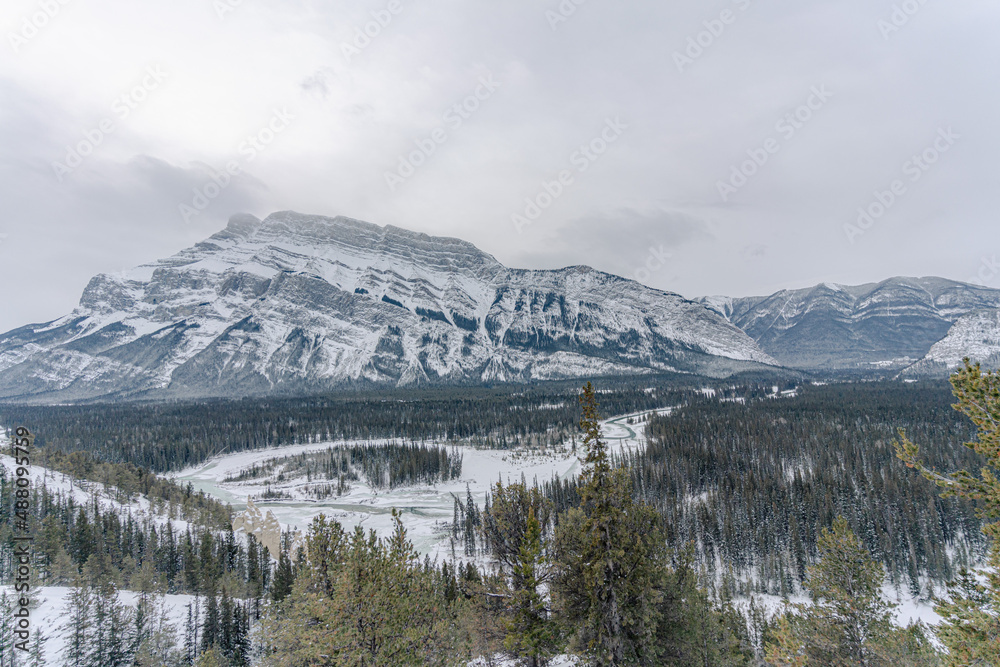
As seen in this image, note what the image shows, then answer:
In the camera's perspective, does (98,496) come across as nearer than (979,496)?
No

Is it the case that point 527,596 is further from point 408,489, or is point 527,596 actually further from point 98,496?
point 408,489

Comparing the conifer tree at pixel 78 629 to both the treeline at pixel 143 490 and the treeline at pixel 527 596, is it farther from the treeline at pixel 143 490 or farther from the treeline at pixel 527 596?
the treeline at pixel 143 490

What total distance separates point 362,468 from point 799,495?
134m

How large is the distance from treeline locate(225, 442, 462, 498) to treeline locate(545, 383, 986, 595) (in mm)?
51718

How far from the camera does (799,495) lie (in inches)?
3794

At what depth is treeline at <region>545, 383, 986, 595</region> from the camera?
262 ft

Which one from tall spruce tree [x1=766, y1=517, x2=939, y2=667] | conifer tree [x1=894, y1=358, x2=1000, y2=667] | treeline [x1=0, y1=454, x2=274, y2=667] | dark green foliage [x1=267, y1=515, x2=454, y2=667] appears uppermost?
conifer tree [x1=894, y1=358, x2=1000, y2=667]

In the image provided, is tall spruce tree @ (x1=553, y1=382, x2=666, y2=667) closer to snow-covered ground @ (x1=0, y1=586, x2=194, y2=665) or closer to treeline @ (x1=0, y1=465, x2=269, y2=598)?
snow-covered ground @ (x1=0, y1=586, x2=194, y2=665)

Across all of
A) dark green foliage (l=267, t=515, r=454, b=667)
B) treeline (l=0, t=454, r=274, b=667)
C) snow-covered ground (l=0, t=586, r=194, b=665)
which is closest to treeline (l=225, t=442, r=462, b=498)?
treeline (l=0, t=454, r=274, b=667)

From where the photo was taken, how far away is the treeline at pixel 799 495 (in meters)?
79.9

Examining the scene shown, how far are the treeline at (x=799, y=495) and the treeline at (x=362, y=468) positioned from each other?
170 feet

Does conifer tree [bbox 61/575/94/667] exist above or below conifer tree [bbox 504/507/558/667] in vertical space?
below

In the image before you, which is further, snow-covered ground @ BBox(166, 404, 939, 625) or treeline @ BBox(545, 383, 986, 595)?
snow-covered ground @ BBox(166, 404, 939, 625)

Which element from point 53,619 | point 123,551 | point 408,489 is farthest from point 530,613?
point 408,489
